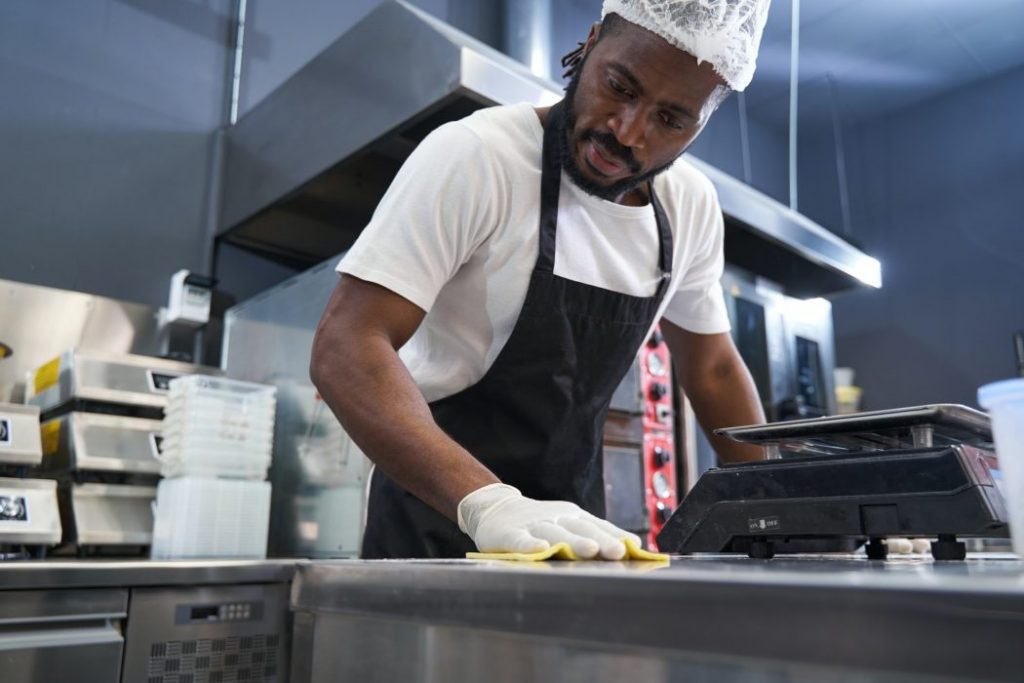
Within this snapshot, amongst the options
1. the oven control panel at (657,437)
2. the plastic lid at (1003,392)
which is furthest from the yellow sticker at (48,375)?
the plastic lid at (1003,392)

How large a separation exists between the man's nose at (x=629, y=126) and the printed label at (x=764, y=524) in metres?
0.63

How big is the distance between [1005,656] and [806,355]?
3.15 meters

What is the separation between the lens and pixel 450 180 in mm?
1194

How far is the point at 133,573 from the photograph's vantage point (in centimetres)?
142

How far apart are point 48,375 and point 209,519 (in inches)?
21.9

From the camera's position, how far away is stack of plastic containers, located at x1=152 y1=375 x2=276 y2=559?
1.78 m

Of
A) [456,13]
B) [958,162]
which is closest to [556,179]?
[456,13]

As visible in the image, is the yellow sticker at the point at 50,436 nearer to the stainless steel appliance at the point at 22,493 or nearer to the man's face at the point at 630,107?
the stainless steel appliance at the point at 22,493

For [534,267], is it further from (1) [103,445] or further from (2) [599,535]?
(1) [103,445]

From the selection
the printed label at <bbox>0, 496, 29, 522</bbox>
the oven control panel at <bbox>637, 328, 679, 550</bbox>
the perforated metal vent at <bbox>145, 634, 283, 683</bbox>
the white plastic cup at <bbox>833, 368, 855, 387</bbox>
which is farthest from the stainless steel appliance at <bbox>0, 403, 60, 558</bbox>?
the white plastic cup at <bbox>833, 368, 855, 387</bbox>

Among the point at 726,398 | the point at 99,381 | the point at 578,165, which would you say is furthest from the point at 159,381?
the point at 726,398

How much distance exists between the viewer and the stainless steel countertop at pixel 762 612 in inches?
13.0

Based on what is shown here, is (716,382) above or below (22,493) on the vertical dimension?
above

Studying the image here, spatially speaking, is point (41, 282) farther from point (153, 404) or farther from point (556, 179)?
point (556, 179)
